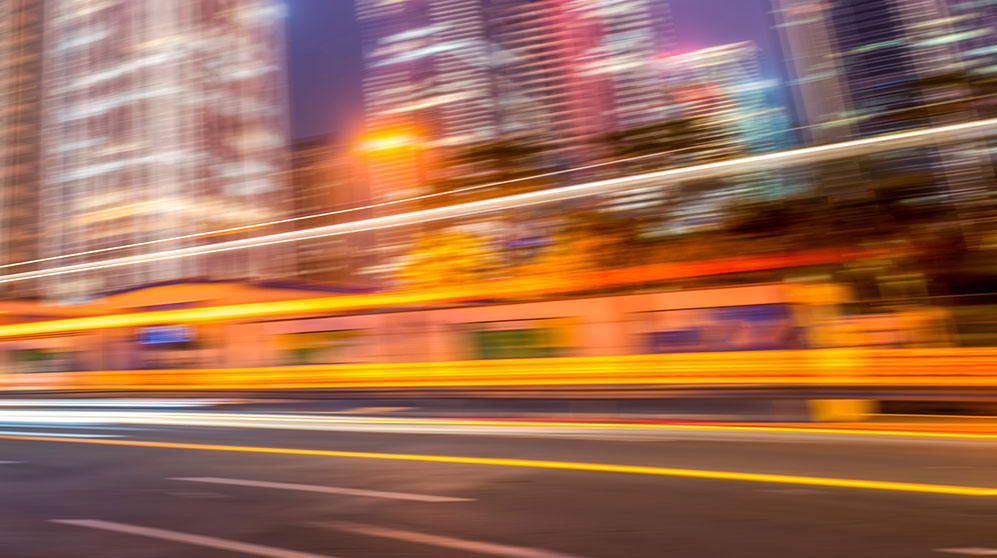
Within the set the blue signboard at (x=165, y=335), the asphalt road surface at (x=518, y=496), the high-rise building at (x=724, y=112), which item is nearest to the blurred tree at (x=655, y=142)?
the high-rise building at (x=724, y=112)

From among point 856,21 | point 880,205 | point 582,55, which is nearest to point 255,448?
point 880,205

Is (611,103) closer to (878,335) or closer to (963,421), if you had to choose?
(878,335)

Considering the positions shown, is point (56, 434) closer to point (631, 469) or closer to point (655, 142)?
point (631, 469)

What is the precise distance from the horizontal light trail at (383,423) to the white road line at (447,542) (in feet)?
15.2

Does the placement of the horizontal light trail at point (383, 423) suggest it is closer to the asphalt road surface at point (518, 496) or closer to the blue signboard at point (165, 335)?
the asphalt road surface at point (518, 496)

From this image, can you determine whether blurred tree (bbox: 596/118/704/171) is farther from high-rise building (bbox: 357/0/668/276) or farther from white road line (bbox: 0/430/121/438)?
white road line (bbox: 0/430/121/438)

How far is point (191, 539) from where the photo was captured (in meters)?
4.66

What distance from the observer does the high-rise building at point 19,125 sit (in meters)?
99.4

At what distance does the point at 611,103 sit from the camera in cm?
3578

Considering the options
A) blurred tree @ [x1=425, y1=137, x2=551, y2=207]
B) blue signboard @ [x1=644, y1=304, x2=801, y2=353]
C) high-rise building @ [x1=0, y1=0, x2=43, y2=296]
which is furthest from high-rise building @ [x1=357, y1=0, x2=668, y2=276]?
high-rise building @ [x1=0, y1=0, x2=43, y2=296]

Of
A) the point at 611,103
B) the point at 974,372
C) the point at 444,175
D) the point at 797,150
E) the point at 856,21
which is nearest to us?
the point at 974,372

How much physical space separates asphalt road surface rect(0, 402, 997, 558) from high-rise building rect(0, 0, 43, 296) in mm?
109568

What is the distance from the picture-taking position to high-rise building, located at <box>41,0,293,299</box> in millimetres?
56000

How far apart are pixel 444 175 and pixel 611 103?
43.3ft
